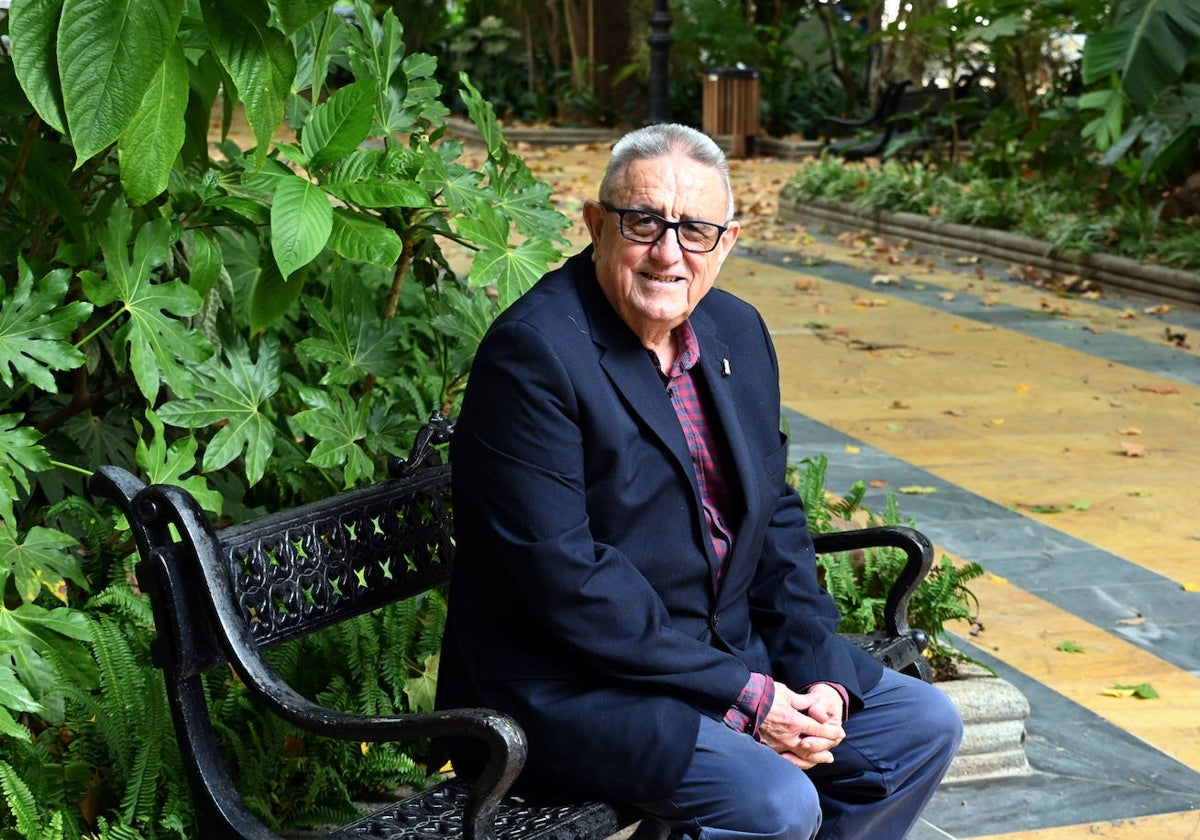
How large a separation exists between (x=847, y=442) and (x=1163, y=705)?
2.90m

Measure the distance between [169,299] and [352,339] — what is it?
2.55 ft

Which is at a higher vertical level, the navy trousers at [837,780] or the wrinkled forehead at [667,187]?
the wrinkled forehead at [667,187]

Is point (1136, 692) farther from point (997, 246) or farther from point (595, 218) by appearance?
point (997, 246)

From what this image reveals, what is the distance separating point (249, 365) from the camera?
3.77 meters

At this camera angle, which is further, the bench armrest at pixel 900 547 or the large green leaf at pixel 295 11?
the bench armrest at pixel 900 547

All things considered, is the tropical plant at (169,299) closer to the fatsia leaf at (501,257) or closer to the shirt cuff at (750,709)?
the fatsia leaf at (501,257)

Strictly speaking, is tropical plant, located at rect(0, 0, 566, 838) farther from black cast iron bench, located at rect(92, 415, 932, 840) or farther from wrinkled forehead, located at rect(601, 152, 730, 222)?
wrinkled forehead, located at rect(601, 152, 730, 222)

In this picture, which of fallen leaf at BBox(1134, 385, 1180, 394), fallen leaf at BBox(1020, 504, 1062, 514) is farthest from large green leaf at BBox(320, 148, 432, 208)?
fallen leaf at BBox(1134, 385, 1180, 394)

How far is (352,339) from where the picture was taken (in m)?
4.11

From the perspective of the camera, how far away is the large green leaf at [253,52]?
2607 mm

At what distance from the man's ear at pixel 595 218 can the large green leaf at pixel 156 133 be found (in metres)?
0.76

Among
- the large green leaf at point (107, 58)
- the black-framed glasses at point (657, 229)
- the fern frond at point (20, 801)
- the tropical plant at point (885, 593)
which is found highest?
the large green leaf at point (107, 58)

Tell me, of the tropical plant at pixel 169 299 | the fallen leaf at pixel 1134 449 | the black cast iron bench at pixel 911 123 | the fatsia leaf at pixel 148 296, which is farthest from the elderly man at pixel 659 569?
the black cast iron bench at pixel 911 123

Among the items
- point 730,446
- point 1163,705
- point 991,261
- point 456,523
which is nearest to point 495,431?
point 456,523
